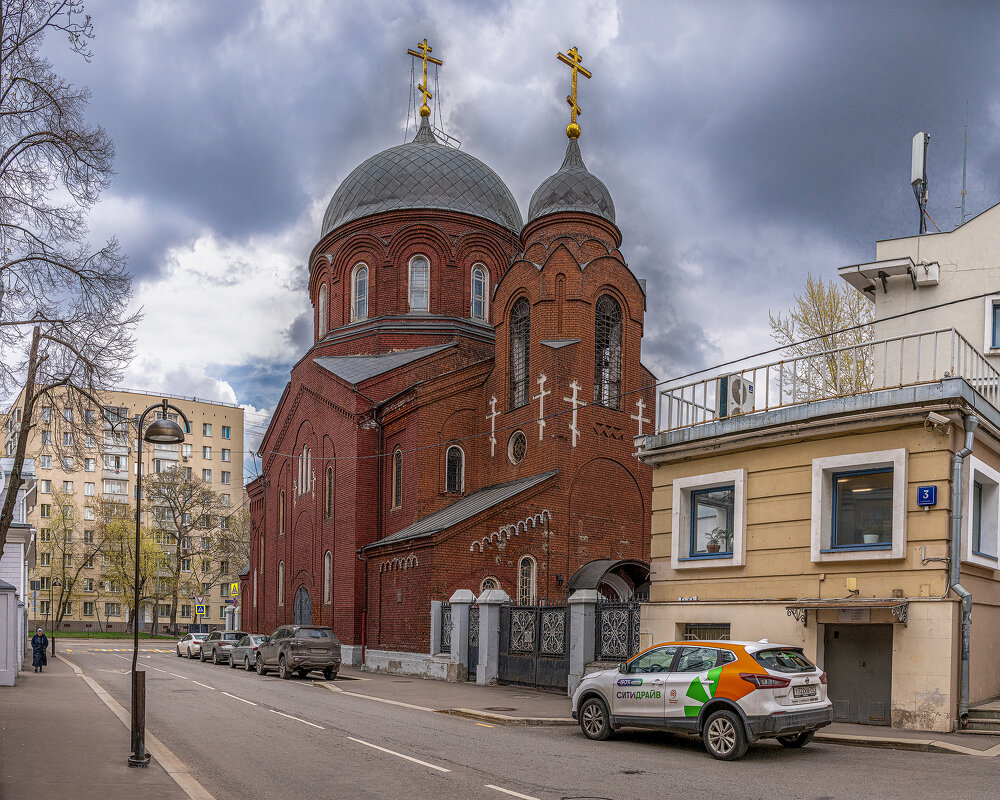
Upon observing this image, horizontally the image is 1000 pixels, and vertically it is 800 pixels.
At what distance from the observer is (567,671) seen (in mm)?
21109

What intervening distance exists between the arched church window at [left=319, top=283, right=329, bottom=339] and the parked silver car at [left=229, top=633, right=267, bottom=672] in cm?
1419

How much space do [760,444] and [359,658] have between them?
62.0ft

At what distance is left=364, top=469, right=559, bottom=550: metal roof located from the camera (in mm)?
27875

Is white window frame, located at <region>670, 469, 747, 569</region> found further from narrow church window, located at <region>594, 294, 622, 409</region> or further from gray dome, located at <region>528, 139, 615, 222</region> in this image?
gray dome, located at <region>528, 139, 615, 222</region>

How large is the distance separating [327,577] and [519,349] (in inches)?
429

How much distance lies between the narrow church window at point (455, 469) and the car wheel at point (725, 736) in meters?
20.8

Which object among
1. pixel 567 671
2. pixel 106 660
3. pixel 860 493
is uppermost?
pixel 860 493

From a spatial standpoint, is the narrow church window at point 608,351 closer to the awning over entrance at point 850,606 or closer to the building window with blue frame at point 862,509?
the building window with blue frame at point 862,509

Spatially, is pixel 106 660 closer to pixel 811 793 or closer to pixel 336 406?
pixel 336 406

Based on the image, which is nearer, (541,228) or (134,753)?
(134,753)

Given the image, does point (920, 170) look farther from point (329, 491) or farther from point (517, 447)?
point (329, 491)

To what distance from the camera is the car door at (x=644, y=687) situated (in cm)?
1273

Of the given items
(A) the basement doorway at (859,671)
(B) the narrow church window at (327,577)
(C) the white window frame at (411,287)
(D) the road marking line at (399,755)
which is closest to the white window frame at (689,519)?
(A) the basement doorway at (859,671)

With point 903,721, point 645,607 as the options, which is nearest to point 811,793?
point 903,721
